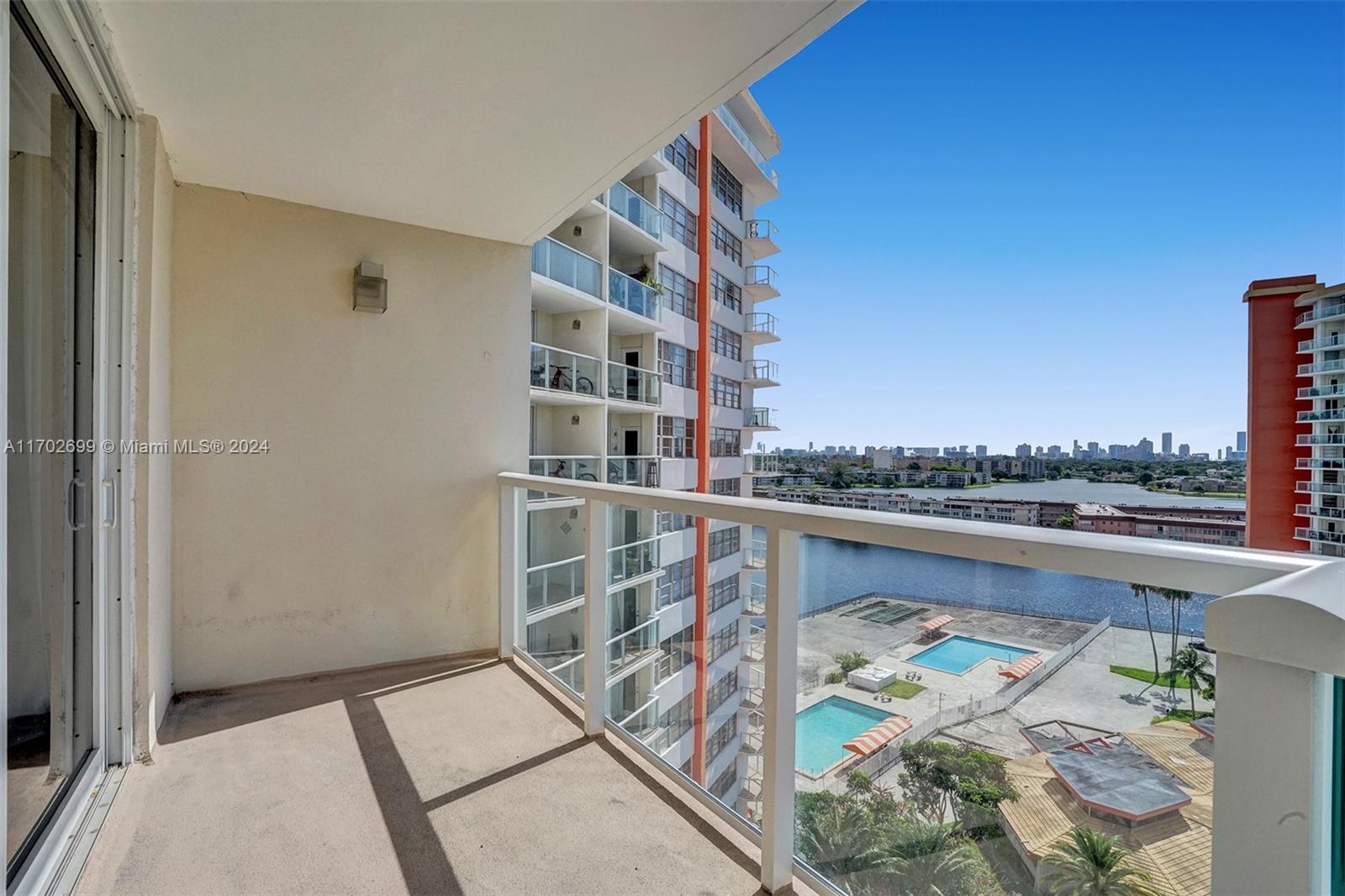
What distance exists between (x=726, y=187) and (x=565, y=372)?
34.9 feet

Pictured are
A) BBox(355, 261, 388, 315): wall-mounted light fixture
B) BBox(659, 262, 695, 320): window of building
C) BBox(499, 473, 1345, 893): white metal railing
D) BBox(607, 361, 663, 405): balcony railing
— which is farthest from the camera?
BBox(659, 262, 695, 320): window of building

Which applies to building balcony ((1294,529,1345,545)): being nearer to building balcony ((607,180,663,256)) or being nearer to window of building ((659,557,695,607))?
window of building ((659,557,695,607))

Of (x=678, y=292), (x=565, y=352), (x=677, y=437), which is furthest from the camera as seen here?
(x=677, y=437)

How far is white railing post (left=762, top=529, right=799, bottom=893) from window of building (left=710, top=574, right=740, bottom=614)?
154mm

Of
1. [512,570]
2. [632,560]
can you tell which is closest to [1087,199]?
[632,560]

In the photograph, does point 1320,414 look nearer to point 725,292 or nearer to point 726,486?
point 726,486

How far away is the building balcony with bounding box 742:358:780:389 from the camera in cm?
2009

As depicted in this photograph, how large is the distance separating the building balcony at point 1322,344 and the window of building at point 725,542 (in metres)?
→ 1.55

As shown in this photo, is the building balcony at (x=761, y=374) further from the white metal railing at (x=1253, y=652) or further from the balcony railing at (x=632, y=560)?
the white metal railing at (x=1253, y=652)

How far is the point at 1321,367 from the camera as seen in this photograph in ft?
4.77

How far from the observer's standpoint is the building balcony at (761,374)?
20.1 metres

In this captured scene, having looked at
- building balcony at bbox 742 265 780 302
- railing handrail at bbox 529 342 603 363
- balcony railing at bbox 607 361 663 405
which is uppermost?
building balcony at bbox 742 265 780 302

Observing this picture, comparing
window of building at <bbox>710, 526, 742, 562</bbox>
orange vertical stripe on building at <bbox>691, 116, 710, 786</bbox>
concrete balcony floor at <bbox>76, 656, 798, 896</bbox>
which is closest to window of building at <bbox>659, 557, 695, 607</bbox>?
window of building at <bbox>710, 526, 742, 562</bbox>

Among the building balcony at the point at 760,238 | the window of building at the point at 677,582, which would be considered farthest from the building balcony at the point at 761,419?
the window of building at the point at 677,582
